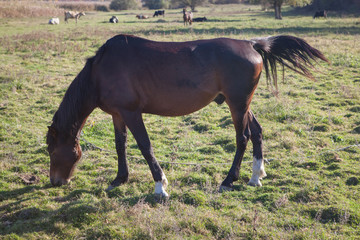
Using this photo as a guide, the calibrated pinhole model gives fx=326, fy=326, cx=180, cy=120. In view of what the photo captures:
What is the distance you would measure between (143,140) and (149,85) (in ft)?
2.55

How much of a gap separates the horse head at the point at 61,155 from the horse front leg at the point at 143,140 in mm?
914

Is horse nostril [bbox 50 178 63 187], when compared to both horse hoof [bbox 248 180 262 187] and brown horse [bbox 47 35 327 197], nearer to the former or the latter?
brown horse [bbox 47 35 327 197]

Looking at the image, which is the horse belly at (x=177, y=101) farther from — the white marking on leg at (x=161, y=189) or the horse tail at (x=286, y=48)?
the horse tail at (x=286, y=48)

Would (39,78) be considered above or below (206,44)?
below

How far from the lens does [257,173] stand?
502 cm

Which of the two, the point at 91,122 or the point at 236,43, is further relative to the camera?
the point at 91,122

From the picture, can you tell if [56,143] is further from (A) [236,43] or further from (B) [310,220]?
(B) [310,220]

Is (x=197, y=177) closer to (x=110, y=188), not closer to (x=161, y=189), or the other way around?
(x=161, y=189)

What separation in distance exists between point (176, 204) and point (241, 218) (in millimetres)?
870

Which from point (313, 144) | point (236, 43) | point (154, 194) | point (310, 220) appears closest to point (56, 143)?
point (154, 194)

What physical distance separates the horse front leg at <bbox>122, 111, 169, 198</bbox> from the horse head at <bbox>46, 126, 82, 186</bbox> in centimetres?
91

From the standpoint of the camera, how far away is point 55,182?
4805 millimetres

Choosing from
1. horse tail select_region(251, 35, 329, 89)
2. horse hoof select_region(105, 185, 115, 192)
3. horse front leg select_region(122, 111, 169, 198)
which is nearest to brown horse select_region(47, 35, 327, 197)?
horse front leg select_region(122, 111, 169, 198)

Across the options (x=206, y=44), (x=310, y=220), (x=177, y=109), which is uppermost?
(x=206, y=44)
